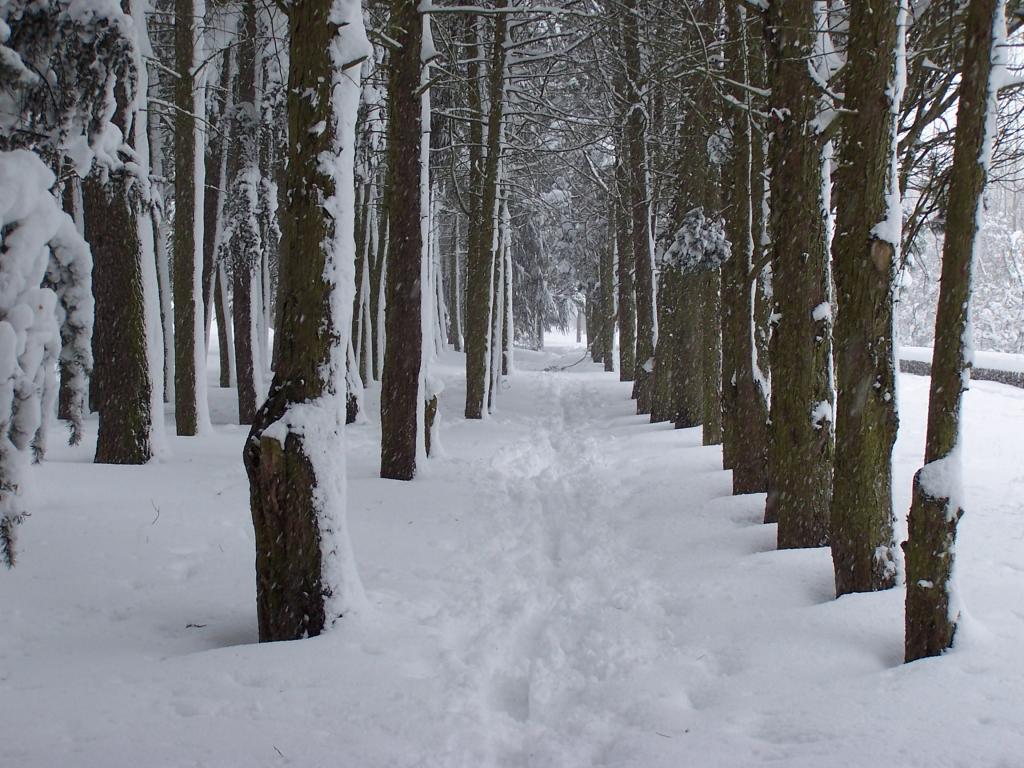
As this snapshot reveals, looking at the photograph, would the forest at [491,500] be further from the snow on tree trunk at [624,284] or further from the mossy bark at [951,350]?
the snow on tree trunk at [624,284]

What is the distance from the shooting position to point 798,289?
20.0 feet

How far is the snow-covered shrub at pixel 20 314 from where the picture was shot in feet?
13.1

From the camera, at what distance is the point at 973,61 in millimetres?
3809

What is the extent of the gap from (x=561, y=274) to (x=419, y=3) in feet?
82.5

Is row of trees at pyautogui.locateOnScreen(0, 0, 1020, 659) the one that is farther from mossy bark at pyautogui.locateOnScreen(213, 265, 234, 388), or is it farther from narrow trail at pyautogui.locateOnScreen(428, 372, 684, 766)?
mossy bark at pyautogui.locateOnScreen(213, 265, 234, 388)

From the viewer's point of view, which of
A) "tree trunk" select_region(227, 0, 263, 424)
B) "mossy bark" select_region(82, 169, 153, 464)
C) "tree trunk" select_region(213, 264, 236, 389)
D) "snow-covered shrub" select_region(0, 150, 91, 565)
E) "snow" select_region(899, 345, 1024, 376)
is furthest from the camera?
"snow" select_region(899, 345, 1024, 376)

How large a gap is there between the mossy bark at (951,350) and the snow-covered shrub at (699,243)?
693cm

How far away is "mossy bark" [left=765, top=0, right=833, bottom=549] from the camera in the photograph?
597 centimetres

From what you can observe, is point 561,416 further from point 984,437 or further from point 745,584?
point 745,584

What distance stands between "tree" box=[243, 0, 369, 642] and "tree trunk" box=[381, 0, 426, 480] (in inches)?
172

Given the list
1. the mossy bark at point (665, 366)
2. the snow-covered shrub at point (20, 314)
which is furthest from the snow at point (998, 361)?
the snow-covered shrub at point (20, 314)

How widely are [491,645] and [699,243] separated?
781cm

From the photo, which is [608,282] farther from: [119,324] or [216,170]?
[119,324]

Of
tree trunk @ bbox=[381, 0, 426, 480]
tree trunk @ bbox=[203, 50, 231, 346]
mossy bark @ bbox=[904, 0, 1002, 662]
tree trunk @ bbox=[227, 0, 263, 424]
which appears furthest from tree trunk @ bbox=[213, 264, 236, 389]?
mossy bark @ bbox=[904, 0, 1002, 662]
